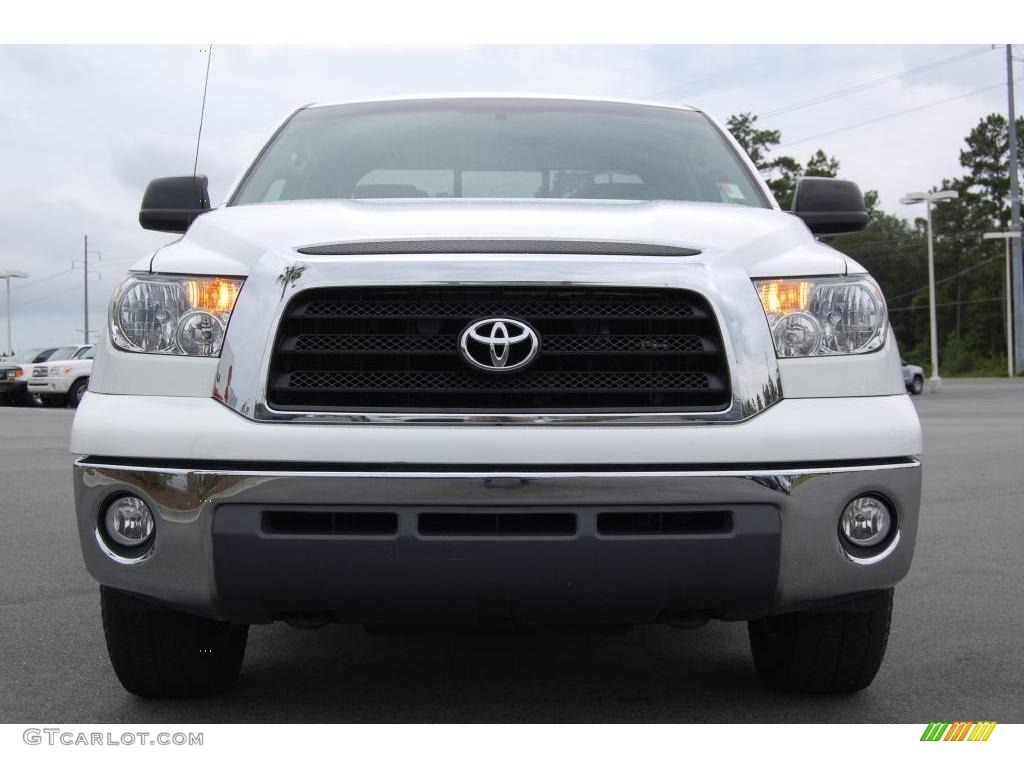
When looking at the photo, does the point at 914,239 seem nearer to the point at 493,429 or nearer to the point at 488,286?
the point at 488,286

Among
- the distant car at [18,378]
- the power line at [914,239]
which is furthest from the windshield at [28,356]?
the power line at [914,239]

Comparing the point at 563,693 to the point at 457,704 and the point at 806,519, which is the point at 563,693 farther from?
the point at 806,519

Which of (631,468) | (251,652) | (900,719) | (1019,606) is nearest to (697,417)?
(631,468)

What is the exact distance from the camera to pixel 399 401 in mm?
3125

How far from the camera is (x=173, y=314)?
3.29 metres

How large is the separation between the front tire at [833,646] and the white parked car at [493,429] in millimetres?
100

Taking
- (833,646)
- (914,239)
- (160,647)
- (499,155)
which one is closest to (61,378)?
(499,155)

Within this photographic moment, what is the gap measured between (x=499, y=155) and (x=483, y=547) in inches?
82.0

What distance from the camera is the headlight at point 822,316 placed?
3.26m

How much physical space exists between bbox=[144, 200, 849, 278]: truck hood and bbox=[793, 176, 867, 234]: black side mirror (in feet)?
1.82

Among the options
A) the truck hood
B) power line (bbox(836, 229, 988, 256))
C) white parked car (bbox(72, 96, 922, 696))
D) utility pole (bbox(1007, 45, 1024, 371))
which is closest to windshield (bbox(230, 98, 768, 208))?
the truck hood

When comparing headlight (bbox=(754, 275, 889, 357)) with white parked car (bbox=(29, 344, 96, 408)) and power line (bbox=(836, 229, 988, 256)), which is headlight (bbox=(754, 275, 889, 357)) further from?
power line (bbox=(836, 229, 988, 256))

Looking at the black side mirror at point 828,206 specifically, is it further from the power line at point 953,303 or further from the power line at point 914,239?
the power line at point 953,303

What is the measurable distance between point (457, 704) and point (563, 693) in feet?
1.15
